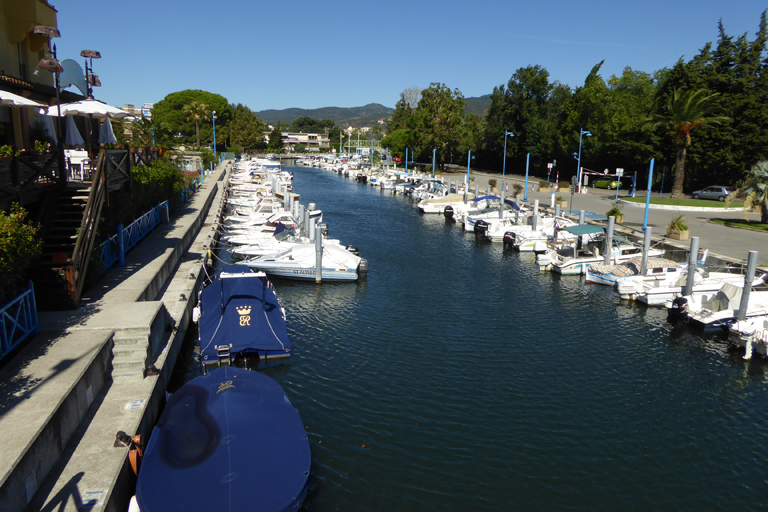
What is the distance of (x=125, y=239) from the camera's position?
70.0ft

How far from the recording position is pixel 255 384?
11.3 meters

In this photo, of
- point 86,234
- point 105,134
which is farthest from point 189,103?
point 86,234

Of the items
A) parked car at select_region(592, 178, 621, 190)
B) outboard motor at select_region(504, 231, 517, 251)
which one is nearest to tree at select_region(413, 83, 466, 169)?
parked car at select_region(592, 178, 621, 190)

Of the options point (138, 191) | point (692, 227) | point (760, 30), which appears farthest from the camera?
point (760, 30)

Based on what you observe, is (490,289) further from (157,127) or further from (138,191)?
(157,127)

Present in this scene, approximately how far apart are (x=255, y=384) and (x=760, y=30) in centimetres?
5896

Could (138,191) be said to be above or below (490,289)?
above

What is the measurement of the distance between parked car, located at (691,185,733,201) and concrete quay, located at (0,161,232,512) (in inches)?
1964

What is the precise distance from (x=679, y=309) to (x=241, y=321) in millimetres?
16532

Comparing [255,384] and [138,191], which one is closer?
[255,384]

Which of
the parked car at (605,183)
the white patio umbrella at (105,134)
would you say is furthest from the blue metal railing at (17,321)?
the parked car at (605,183)

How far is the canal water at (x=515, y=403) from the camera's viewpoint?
1127 cm

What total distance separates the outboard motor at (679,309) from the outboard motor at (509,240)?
592 inches

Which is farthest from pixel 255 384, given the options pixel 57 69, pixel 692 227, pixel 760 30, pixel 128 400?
pixel 760 30
